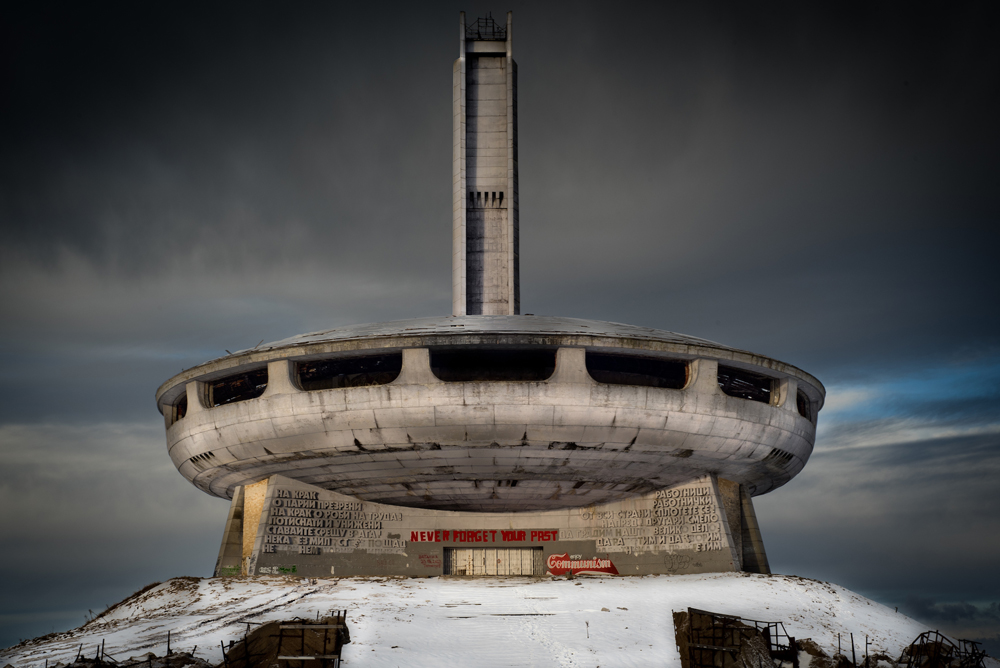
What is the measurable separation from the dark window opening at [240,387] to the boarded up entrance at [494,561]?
7856mm

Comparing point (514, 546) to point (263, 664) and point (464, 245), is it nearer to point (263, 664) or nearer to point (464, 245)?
point (263, 664)

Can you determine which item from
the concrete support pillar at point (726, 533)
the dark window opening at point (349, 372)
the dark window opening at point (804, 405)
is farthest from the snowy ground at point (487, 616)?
the dark window opening at point (804, 405)

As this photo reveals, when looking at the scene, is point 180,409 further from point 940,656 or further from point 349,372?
point 940,656

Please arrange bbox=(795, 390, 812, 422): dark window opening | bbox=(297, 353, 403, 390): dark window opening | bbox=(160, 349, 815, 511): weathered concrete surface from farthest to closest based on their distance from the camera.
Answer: bbox=(795, 390, 812, 422): dark window opening < bbox=(297, 353, 403, 390): dark window opening < bbox=(160, 349, 815, 511): weathered concrete surface

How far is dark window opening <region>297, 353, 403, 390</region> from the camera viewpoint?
25.0 m

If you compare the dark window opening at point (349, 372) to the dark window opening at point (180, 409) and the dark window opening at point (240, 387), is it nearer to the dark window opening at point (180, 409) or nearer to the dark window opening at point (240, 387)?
the dark window opening at point (240, 387)

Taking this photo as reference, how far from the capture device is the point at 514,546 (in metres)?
28.2

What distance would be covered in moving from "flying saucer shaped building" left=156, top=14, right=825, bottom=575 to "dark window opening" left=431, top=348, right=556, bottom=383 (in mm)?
57

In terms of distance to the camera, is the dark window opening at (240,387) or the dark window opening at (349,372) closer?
the dark window opening at (349,372)

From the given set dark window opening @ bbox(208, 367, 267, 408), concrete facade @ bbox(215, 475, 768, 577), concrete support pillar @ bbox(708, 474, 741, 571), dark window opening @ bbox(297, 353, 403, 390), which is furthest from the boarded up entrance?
dark window opening @ bbox(208, 367, 267, 408)

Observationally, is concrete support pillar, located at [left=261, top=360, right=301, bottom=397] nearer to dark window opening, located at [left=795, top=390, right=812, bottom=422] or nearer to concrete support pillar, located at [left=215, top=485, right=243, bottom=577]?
concrete support pillar, located at [left=215, top=485, right=243, bottom=577]

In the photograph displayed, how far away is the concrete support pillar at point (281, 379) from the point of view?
24328 mm

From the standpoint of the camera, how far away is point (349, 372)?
84.2 feet

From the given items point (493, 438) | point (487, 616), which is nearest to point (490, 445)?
point (493, 438)
